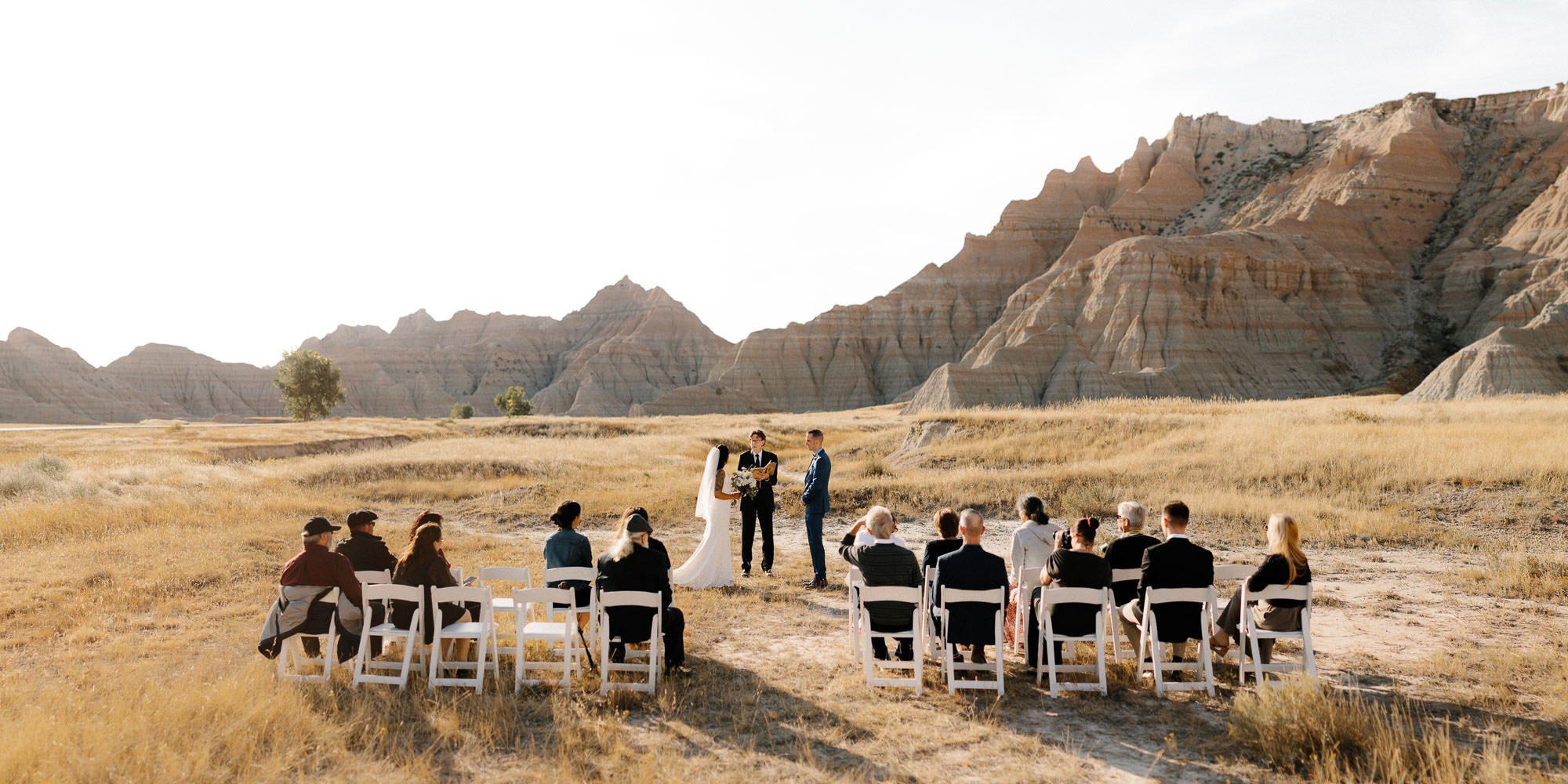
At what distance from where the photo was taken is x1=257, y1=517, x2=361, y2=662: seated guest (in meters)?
7.16

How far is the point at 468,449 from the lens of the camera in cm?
3262

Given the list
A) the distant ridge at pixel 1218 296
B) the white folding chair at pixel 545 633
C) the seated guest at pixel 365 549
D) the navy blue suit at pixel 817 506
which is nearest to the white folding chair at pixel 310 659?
the seated guest at pixel 365 549

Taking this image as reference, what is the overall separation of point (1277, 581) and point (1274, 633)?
0.46 meters

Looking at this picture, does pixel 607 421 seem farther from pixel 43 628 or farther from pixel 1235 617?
pixel 1235 617

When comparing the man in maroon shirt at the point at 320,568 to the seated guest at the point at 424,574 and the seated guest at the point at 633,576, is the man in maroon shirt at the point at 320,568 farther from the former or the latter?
the seated guest at the point at 633,576

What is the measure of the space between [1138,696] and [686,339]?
169810mm

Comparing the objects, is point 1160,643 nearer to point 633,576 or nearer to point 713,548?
point 633,576

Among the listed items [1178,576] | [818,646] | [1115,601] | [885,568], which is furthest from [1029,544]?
[818,646]

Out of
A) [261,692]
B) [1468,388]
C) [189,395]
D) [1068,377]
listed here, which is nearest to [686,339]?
[189,395]

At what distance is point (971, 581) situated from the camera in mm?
7051

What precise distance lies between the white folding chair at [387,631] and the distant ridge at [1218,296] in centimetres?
5295

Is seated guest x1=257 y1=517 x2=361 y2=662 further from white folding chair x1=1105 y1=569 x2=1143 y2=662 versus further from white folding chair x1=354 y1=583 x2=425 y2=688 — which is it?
white folding chair x1=1105 y1=569 x2=1143 y2=662

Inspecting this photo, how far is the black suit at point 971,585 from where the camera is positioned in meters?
6.98

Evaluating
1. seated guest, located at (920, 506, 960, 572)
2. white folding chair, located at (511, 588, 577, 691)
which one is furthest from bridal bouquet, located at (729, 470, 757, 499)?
white folding chair, located at (511, 588, 577, 691)
